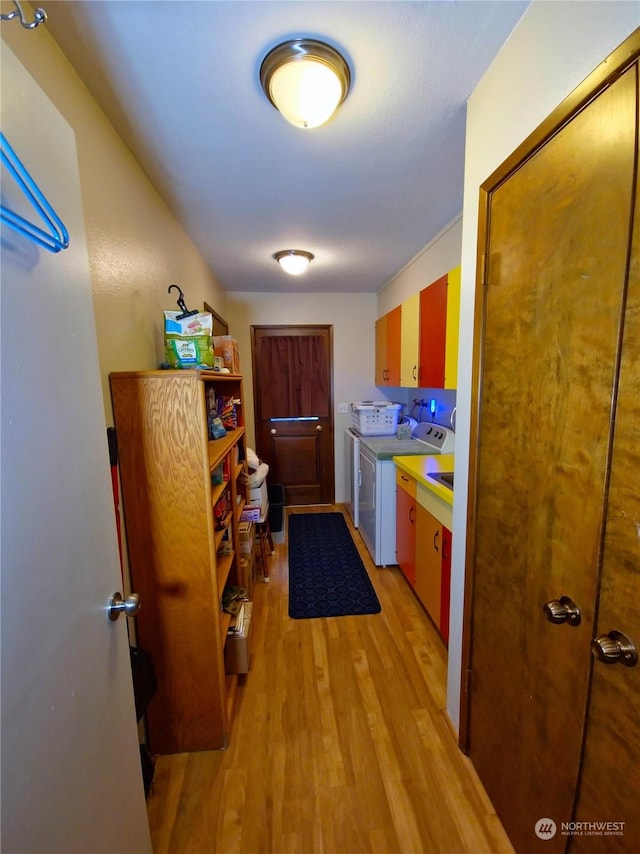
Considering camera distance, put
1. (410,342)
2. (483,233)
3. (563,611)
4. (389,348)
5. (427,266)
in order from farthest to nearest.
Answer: (389,348)
(410,342)
(427,266)
(483,233)
(563,611)

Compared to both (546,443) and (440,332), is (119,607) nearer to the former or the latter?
(546,443)

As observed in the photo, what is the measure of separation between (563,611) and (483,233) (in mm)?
1110

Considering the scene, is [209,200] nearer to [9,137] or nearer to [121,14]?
[121,14]

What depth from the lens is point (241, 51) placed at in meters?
0.93

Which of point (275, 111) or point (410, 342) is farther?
point (410, 342)

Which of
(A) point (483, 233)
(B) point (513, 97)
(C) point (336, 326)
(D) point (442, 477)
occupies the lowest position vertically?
(D) point (442, 477)

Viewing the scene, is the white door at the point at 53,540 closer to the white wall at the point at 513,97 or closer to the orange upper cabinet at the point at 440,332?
the white wall at the point at 513,97

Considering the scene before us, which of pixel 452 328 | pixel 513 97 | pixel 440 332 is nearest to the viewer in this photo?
pixel 513 97

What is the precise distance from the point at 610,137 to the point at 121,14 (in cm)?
117

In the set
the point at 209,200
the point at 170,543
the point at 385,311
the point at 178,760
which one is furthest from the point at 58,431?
the point at 385,311

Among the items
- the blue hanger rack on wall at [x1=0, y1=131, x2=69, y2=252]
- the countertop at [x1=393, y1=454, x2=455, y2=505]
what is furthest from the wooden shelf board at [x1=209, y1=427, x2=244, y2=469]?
the countertop at [x1=393, y1=454, x2=455, y2=505]

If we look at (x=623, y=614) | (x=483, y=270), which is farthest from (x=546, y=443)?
(x=483, y=270)

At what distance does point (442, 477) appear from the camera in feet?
6.40

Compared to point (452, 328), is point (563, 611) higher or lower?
lower
